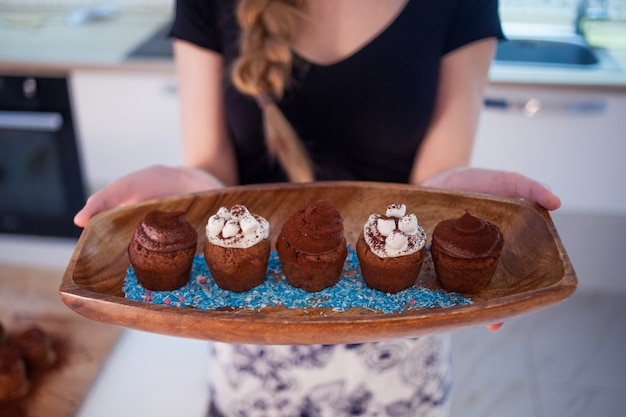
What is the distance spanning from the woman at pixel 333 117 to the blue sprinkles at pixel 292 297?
0.14m

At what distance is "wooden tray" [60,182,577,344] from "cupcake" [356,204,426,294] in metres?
0.06

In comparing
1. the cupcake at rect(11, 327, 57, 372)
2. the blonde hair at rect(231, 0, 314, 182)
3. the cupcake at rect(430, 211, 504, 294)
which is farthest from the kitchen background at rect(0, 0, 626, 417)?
the cupcake at rect(430, 211, 504, 294)

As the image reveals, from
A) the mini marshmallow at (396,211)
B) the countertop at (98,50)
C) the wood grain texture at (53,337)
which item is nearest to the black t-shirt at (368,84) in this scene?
the mini marshmallow at (396,211)

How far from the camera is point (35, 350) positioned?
1.40m

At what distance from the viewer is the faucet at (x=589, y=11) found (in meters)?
2.39

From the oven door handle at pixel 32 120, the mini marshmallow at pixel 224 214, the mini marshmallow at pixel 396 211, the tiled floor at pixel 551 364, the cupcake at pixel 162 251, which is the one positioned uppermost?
the mini marshmallow at pixel 396 211

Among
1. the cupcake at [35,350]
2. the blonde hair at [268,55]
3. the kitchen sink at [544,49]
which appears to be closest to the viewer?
the blonde hair at [268,55]

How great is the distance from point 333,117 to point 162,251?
1.67 feet

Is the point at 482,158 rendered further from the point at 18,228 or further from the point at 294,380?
the point at 18,228

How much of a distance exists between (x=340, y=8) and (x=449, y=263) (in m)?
0.64

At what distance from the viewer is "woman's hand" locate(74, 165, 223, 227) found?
104 centimetres

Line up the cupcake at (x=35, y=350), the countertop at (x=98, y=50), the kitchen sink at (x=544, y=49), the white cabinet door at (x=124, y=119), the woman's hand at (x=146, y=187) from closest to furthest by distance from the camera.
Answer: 1. the woman's hand at (x=146, y=187)
2. the cupcake at (x=35, y=350)
3. the countertop at (x=98, y=50)
4. the white cabinet door at (x=124, y=119)
5. the kitchen sink at (x=544, y=49)

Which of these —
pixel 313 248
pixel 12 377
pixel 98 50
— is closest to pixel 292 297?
pixel 313 248

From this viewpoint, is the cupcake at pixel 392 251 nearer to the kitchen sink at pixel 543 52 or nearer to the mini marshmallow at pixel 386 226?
the mini marshmallow at pixel 386 226
